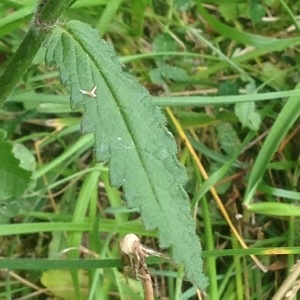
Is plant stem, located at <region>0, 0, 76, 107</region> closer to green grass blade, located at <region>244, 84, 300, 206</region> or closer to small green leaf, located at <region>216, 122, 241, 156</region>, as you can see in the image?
green grass blade, located at <region>244, 84, 300, 206</region>

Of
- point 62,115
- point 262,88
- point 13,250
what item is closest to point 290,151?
point 262,88

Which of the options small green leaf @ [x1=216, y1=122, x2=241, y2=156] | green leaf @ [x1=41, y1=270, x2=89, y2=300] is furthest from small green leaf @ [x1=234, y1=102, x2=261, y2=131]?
green leaf @ [x1=41, y1=270, x2=89, y2=300]

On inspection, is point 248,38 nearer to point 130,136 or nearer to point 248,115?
point 248,115

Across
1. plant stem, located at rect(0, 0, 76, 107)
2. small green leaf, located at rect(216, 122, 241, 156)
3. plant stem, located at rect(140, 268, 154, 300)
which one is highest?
small green leaf, located at rect(216, 122, 241, 156)

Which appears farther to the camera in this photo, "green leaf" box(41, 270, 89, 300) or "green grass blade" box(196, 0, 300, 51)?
"green grass blade" box(196, 0, 300, 51)

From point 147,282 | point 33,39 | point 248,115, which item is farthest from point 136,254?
point 248,115
